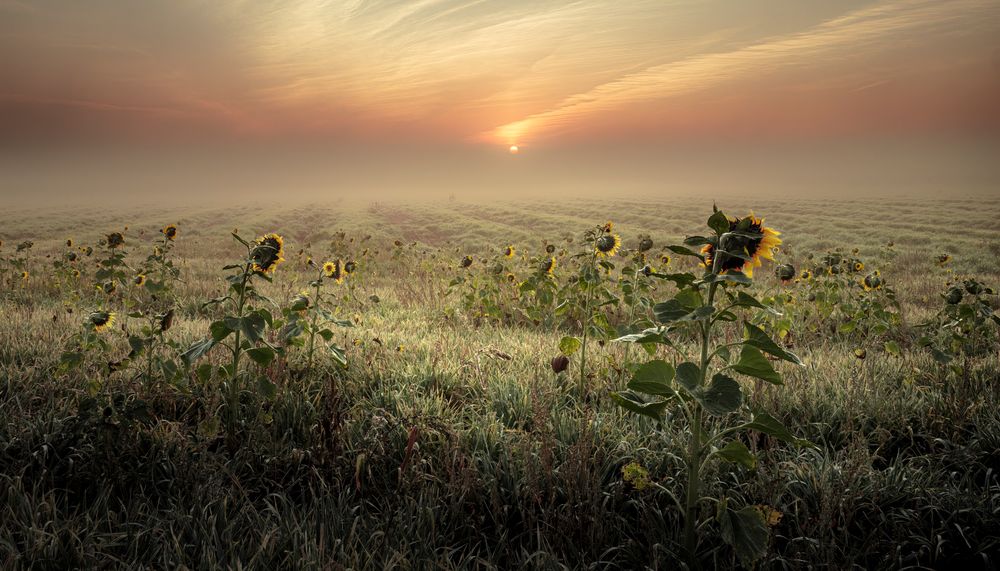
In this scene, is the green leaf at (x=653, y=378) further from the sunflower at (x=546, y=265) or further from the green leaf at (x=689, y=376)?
the sunflower at (x=546, y=265)

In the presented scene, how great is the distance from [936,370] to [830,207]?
4949 cm

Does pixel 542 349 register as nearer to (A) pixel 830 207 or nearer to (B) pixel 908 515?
(B) pixel 908 515

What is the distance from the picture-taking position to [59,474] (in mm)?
2832

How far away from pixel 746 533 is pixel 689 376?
0.61m

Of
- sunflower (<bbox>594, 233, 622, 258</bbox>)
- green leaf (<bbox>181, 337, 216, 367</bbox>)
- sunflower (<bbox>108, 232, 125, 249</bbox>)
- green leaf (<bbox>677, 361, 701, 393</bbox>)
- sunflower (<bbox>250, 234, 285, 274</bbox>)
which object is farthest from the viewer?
sunflower (<bbox>108, 232, 125, 249</bbox>)

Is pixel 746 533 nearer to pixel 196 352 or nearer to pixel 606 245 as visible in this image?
pixel 196 352

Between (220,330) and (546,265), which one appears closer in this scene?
(220,330)

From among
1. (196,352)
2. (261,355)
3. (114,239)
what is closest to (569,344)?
(261,355)

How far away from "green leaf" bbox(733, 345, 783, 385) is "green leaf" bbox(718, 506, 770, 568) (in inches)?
20.2

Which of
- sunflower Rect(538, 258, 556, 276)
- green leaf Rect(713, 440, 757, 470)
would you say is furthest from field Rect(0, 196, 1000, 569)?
sunflower Rect(538, 258, 556, 276)

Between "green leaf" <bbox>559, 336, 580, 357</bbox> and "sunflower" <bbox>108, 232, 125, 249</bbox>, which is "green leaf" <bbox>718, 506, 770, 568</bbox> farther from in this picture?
"sunflower" <bbox>108, 232, 125, 249</bbox>

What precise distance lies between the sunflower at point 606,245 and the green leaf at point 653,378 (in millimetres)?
2346

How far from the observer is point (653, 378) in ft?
6.44

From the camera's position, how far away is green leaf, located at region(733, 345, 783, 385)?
1826 mm
